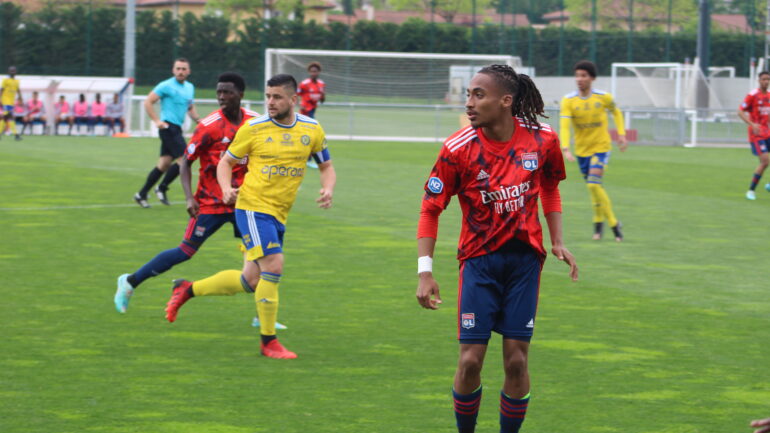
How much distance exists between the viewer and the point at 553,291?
10.3 metres

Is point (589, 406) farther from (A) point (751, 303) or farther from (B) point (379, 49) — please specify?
(B) point (379, 49)

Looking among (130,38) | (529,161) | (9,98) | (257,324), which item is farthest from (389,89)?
(529,161)

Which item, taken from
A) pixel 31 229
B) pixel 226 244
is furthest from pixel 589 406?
pixel 31 229

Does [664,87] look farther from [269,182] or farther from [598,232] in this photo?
[269,182]

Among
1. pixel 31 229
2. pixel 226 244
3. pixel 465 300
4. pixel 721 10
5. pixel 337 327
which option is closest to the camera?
pixel 465 300

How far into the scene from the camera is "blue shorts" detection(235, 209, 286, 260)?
7434 millimetres

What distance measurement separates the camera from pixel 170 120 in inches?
650

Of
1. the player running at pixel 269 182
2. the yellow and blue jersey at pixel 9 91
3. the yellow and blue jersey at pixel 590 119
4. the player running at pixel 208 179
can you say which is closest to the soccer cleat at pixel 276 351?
the player running at pixel 269 182

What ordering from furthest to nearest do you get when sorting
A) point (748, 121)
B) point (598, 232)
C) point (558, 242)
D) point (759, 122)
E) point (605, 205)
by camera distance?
point (759, 122), point (748, 121), point (598, 232), point (605, 205), point (558, 242)

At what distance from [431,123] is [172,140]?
76.7ft

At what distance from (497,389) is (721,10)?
65.7 metres

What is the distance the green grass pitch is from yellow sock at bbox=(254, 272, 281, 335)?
0.25m

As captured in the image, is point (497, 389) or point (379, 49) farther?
point (379, 49)

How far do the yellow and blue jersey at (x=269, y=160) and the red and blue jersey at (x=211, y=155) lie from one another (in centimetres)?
90
